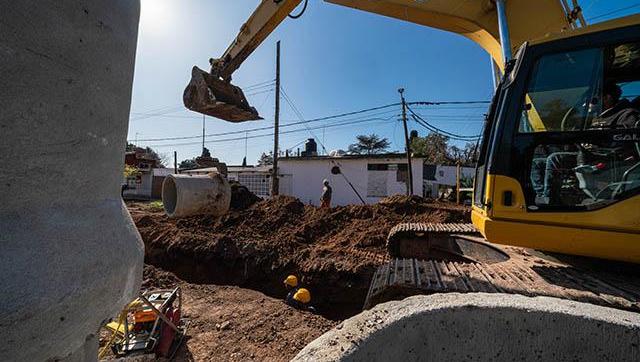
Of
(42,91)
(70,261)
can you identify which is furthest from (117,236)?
(42,91)

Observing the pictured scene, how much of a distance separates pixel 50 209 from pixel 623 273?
386 centimetres

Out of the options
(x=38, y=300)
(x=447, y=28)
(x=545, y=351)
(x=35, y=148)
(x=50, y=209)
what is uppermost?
(x=447, y=28)

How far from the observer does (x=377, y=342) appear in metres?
1.58

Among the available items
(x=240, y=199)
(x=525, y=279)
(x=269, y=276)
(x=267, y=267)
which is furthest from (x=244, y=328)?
(x=240, y=199)

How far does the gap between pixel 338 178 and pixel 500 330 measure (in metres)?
21.1

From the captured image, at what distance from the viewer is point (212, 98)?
15.9ft

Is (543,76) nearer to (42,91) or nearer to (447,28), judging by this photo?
(447,28)

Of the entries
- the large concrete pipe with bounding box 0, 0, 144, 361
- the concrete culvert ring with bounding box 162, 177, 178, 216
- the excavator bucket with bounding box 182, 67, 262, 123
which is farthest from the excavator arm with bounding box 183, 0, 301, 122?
the large concrete pipe with bounding box 0, 0, 144, 361

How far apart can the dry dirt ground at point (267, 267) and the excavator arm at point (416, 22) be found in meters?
3.30

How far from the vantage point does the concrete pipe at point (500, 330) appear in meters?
1.66

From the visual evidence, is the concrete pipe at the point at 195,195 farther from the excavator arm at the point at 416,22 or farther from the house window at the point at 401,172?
the house window at the point at 401,172

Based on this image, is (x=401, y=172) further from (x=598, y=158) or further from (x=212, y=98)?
(x=598, y=158)

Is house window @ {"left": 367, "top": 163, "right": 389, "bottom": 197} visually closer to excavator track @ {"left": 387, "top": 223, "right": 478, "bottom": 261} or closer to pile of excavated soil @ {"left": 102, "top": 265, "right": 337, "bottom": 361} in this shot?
excavator track @ {"left": 387, "top": 223, "right": 478, "bottom": 261}

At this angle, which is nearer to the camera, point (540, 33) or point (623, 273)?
point (623, 273)
